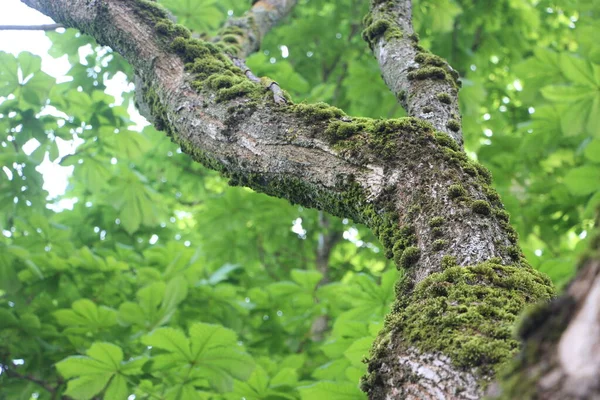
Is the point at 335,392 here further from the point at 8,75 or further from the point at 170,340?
the point at 8,75

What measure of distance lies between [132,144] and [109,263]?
867 millimetres

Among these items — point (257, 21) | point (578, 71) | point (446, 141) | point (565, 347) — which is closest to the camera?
point (565, 347)

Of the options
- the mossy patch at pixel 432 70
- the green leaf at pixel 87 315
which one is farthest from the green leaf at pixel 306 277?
the mossy patch at pixel 432 70

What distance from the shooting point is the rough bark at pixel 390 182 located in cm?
106

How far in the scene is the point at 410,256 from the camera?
1.30 m

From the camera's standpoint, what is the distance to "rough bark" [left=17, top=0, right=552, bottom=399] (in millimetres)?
1061

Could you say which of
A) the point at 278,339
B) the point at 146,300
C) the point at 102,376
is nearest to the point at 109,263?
the point at 146,300

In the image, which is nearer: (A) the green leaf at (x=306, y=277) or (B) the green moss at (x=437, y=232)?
(B) the green moss at (x=437, y=232)

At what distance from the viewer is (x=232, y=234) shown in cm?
494

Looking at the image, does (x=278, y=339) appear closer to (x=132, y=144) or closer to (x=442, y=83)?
(x=132, y=144)

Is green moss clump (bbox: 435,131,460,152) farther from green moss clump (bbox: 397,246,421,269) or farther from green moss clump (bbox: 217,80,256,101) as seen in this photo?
green moss clump (bbox: 217,80,256,101)

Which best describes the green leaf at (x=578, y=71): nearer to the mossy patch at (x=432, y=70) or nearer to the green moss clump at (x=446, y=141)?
the mossy patch at (x=432, y=70)

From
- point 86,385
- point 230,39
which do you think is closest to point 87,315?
point 86,385

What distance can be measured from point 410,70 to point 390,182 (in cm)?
71
